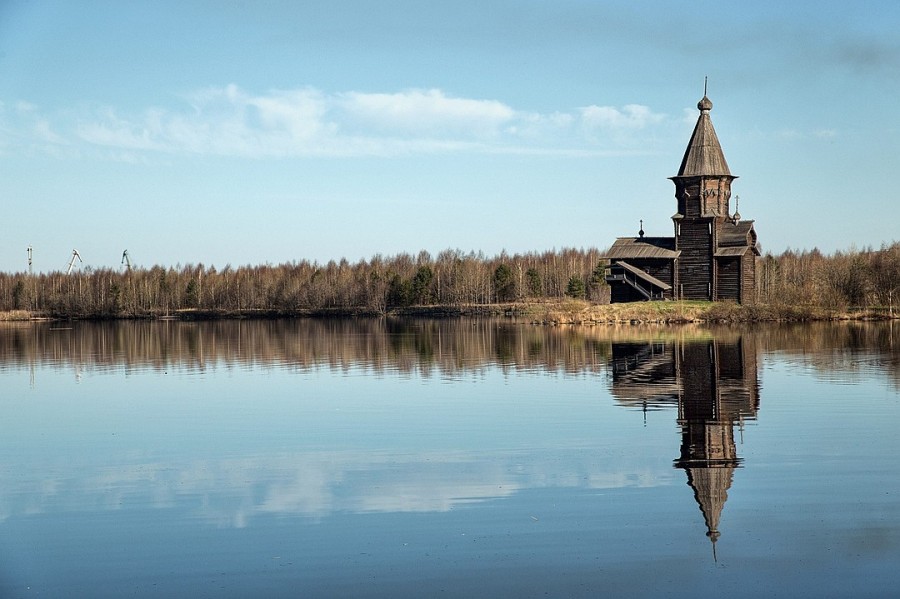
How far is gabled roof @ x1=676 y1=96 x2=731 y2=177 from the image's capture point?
62.1 m

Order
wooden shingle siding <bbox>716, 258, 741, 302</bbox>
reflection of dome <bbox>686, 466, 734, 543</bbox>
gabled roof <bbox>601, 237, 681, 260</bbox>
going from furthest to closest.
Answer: gabled roof <bbox>601, 237, 681, 260</bbox>
wooden shingle siding <bbox>716, 258, 741, 302</bbox>
reflection of dome <bbox>686, 466, 734, 543</bbox>

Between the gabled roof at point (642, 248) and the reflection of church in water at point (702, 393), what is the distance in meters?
21.7

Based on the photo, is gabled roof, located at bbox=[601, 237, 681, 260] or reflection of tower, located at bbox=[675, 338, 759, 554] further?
gabled roof, located at bbox=[601, 237, 681, 260]

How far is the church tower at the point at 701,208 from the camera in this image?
62250 mm

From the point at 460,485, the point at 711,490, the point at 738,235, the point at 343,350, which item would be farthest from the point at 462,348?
the point at 711,490

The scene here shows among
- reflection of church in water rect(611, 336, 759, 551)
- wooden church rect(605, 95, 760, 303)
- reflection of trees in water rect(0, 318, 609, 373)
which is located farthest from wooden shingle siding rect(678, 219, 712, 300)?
reflection of church in water rect(611, 336, 759, 551)

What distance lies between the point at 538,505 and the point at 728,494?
260 centimetres

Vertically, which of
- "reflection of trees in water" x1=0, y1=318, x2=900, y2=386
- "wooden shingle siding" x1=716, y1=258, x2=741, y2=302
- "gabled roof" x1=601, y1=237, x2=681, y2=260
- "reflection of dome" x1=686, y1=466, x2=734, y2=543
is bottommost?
"reflection of dome" x1=686, y1=466, x2=734, y2=543

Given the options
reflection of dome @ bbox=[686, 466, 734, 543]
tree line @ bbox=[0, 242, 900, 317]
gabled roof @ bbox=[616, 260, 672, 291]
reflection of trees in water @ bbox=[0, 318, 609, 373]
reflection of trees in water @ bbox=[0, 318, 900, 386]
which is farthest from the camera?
tree line @ bbox=[0, 242, 900, 317]

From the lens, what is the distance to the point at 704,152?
205ft

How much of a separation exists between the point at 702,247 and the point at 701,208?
2474mm

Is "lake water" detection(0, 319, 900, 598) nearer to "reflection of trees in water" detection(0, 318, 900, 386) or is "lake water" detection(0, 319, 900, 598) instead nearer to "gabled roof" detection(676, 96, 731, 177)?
"reflection of trees in water" detection(0, 318, 900, 386)

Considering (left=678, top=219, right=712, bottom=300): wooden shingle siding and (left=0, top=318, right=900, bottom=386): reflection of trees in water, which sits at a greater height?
(left=678, top=219, right=712, bottom=300): wooden shingle siding

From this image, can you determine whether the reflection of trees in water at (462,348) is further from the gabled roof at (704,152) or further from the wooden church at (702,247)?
the gabled roof at (704,152)
